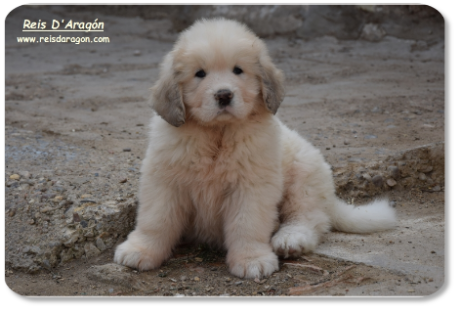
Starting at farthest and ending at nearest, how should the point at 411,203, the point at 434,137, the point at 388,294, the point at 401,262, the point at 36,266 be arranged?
the point at 434,137 < the point at 411,203 < the point at 36,266 < the point at 401,262 < the point at 388,294

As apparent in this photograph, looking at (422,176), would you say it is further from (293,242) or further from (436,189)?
(293,242)

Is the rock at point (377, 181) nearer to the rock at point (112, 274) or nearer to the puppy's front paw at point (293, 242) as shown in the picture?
the puppy's front paw at point (293, 242)

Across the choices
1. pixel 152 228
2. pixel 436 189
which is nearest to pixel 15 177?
pixel 152 228

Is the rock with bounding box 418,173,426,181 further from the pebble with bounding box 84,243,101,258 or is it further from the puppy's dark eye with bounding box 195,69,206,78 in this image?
the pebble with bounding box 84,243,101,258

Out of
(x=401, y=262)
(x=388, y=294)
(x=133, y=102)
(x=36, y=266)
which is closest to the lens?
(x=388, y=294)

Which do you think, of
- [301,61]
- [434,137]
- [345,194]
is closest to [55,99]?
[301,61]

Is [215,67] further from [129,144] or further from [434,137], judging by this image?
[434,137]

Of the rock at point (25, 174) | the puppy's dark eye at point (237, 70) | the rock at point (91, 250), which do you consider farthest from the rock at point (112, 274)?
the puppy's dark eye at point (237, 70)
